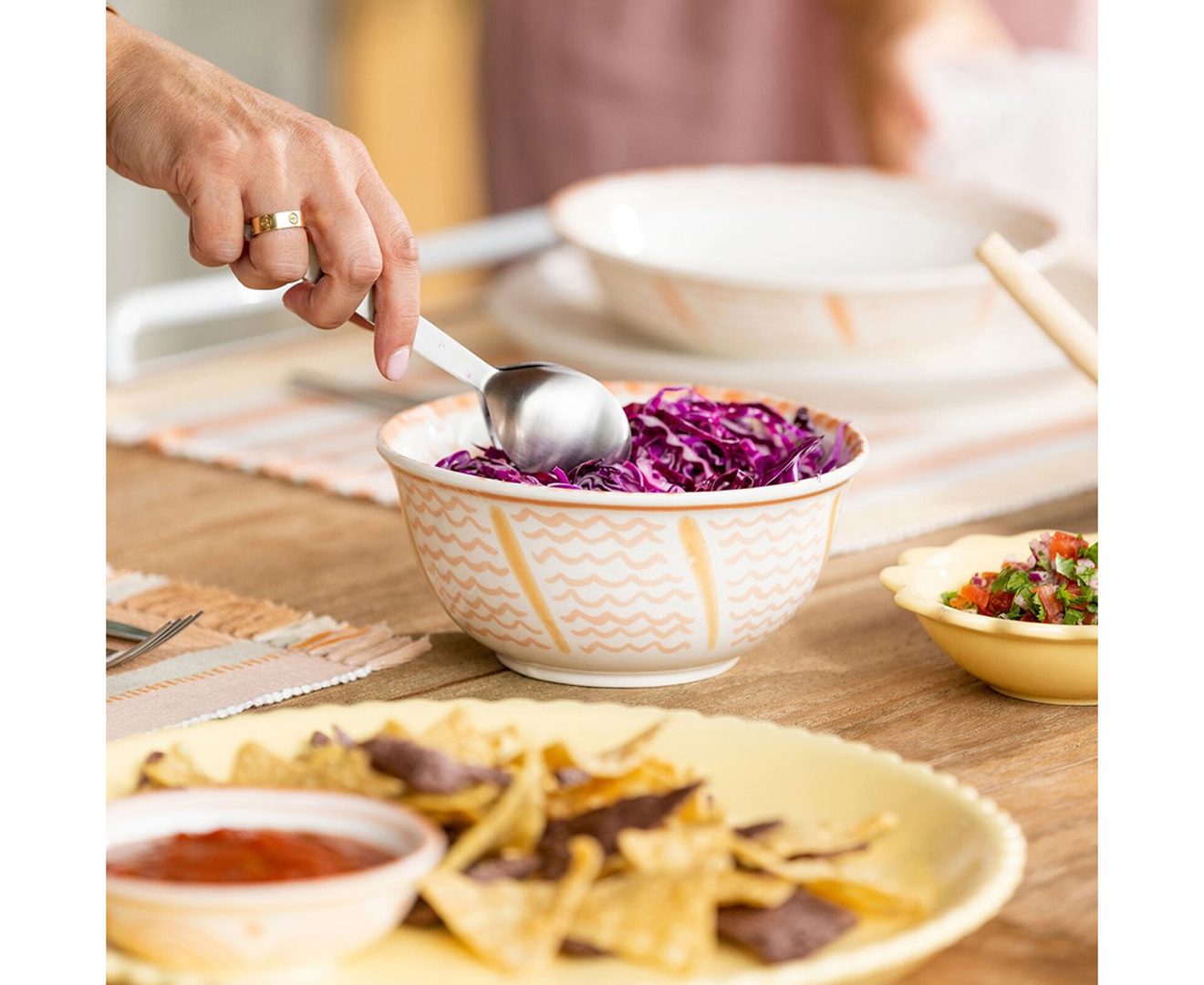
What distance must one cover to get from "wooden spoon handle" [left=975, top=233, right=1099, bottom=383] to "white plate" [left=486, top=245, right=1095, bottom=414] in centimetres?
40

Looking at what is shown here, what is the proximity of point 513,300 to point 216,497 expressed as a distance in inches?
21.4

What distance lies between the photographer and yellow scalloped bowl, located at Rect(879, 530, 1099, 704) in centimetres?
99

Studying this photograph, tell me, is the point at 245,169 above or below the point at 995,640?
above

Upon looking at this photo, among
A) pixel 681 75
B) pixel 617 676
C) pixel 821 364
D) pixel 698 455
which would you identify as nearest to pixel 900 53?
pixel 681 75

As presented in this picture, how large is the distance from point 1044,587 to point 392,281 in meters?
0.47

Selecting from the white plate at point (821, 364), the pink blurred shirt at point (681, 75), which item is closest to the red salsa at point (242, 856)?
the white plate at point (821, 364)

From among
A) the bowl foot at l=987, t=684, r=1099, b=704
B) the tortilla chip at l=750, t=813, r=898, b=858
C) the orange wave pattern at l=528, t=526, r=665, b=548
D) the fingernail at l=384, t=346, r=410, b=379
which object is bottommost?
the bowl foot at l=987, t=684, r=1099, b=704

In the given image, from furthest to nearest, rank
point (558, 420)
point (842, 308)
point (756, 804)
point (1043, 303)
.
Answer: point (842, 308), point (1043, 303), point (558, 420), point (756, 804)

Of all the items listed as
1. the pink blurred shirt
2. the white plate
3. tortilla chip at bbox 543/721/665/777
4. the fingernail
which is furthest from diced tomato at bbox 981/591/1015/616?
the pink blurred shirt

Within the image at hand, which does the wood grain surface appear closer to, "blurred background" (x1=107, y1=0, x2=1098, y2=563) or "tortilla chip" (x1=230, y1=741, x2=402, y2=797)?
"blurred background" (x1=107, y1=0, x2=1098, y2=563)

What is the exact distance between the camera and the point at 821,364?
5.70 ft

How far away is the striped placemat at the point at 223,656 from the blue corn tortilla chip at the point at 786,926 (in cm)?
45

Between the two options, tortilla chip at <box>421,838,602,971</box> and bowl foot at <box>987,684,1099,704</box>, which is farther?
bowl foot at <box>987,684,1099,704</box>

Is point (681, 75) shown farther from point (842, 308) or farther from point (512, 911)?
point (512, 911)
